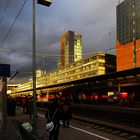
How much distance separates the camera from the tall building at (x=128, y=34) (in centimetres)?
10356

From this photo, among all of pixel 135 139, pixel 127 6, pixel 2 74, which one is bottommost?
pixel 135 139

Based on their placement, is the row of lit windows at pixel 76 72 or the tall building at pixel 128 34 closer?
the tall building at pixel 128 34

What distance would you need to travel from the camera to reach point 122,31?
113 m

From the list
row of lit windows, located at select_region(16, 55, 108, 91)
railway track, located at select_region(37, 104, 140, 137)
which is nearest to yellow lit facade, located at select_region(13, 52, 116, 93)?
row of lit windows, located at select_region(16, 55, 108, 91)

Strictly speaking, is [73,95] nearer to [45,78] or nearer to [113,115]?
[113,115]

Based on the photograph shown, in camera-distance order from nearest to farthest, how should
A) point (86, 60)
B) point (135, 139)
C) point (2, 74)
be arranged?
point (135, 139)
point (2, 74)
point (86, 60)

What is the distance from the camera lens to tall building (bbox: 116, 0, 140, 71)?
10356 centimetres

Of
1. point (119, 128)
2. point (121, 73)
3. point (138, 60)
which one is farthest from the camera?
point (138, 60)

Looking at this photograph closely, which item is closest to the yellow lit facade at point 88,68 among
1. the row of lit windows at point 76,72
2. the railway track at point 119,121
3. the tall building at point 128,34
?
the row of lit windows at point 76,72

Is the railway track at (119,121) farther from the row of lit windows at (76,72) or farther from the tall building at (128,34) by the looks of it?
the row of lit windows at (76,72)

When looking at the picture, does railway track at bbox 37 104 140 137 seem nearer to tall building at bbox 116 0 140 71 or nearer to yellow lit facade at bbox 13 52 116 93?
tall building at bbox 116 0 140 71

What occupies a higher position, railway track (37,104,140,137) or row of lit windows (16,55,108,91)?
row of lit windows (16,55,108,91)

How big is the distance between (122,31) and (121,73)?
81353mm

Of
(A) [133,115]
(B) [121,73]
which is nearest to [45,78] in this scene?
(B) [121,73]
